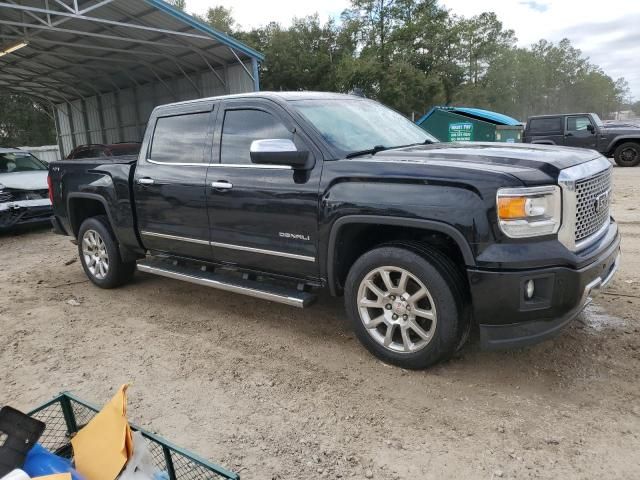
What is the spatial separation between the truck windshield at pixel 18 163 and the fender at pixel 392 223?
869 centimetres

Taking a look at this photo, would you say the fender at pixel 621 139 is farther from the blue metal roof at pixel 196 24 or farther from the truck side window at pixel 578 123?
the blue metal roof at pixel 196 24

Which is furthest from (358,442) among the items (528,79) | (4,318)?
(528,79)

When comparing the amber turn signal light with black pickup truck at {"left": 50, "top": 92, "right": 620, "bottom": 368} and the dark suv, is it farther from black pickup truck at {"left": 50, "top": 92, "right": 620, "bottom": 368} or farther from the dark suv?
the dark suv

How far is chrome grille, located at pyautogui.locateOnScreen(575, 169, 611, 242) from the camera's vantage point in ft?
10.1

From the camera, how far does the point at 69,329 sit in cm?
458

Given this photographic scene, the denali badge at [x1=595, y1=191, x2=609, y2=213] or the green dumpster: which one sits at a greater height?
the green dumpster

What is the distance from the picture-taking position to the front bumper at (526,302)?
9.46 feet

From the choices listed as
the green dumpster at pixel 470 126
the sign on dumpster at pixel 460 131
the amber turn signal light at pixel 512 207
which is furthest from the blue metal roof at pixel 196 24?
the amber turn signal light at pixel 512 207

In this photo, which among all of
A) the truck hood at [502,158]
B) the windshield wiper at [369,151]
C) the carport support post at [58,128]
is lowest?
the truck hood at [502,158]

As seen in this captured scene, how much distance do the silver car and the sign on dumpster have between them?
11268 millimetres

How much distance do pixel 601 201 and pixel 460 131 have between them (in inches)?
504

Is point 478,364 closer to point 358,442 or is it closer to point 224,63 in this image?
point 358,442

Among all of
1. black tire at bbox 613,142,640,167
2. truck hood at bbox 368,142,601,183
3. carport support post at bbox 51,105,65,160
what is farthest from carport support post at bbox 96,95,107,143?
truck hood at bbox 368,142,601,183

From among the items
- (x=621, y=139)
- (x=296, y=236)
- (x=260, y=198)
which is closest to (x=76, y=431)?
(x=296, y=236)
